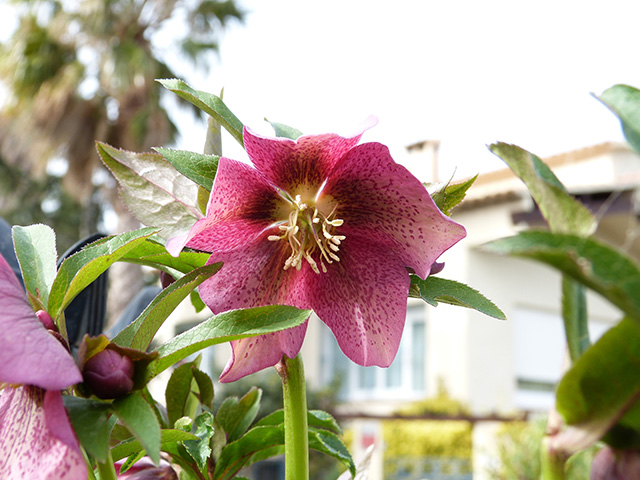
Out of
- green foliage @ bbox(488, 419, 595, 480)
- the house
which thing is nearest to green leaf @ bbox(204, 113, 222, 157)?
green foliage @ bbox(488, 419, 595, 480)

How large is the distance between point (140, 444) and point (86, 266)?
8cm

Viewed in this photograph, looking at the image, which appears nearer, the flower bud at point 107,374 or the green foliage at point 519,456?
the flower bud at point 107,374

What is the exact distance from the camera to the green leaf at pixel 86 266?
11.0 inches

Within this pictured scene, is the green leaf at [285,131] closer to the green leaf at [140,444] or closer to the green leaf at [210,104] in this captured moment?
the green leaf at [210,104]

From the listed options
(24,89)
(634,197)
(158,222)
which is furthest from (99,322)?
(24,89)

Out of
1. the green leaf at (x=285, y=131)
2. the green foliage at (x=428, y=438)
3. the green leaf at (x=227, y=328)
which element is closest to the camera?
the green leaf at (x=227, y=328)

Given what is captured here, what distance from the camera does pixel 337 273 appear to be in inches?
13.4

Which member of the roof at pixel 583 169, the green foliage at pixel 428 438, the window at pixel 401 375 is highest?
the roof at pixel 583 169

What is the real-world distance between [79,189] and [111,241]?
26.6 feet

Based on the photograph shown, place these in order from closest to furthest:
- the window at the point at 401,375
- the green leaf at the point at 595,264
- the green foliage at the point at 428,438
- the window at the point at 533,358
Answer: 1. the green leaf at the point at 595,264
2. the green foliage at the point at 428,438
3. the window at the point at 533,358
4. the window at the point at 401,375

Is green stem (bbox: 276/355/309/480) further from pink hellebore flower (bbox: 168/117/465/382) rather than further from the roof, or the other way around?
the roof

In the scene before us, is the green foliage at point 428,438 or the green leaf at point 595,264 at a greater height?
the green leaf at point 595,264

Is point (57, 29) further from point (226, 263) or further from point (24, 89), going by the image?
point (226, 263)

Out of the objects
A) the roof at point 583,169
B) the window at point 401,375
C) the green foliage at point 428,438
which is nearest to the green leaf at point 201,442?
the green foliage at point 428,438
